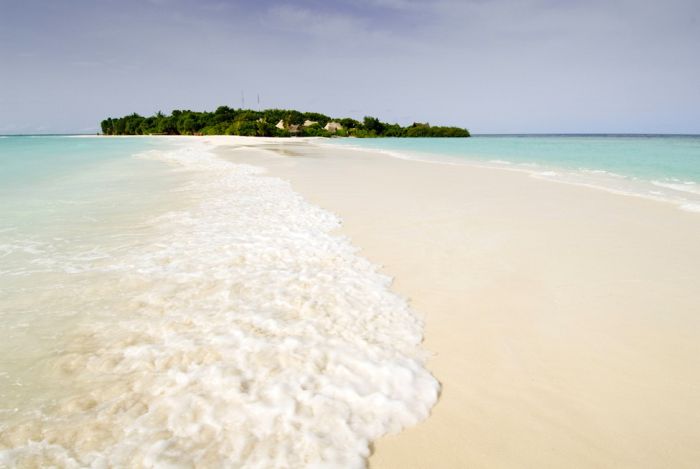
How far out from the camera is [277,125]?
113062 mm

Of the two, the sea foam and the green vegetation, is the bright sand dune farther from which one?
the green vegetation

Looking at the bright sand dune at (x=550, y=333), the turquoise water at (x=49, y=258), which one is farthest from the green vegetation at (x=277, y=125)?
the bright sand dune at (x=550, y=333)

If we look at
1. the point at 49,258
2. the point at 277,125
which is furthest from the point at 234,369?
the point at 277,125

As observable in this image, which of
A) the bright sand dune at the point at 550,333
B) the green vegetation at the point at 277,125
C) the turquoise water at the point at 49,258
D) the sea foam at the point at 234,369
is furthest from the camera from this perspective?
the green vegetation at the point at 277,125

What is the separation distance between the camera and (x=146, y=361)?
11.3 feet

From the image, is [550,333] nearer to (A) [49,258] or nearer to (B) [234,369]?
(B) [234,369]

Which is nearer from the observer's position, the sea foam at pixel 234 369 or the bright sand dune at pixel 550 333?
the sea foam at pixel 234 369

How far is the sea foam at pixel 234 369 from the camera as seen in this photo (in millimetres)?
2549

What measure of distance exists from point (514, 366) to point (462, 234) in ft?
14.2

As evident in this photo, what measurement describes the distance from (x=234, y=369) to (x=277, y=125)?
11641 centimetres

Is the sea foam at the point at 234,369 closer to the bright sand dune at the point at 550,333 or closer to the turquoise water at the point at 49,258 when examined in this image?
the turquoise water at the point at 49,258

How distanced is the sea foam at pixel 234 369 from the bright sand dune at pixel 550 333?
363 mm

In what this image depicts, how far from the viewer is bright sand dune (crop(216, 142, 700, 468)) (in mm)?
2676

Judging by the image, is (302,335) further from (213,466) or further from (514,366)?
(514,366)
